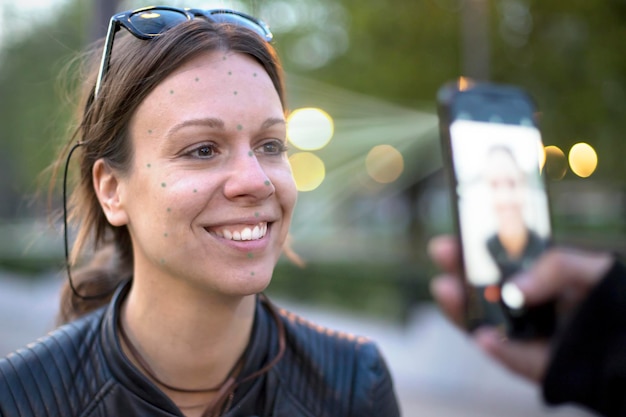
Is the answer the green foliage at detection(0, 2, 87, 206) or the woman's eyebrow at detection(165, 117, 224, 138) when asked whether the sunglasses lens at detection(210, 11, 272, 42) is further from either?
the green foliage at detection(0, 2, 87, 206)

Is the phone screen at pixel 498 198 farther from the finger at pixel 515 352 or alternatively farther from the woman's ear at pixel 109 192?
the woman's ear at pixel 109 192

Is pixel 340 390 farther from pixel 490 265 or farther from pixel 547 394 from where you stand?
pixel 490 265

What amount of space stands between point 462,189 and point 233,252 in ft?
6.96

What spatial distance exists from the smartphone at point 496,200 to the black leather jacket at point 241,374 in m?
1.46

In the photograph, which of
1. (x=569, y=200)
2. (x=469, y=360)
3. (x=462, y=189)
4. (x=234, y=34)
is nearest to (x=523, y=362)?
(x=462, y=189)

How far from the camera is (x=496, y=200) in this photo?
12.4 feet

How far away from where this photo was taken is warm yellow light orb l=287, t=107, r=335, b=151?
254 inches

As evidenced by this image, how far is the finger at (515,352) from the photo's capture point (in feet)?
11.1

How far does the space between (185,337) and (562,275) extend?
75.0 inches

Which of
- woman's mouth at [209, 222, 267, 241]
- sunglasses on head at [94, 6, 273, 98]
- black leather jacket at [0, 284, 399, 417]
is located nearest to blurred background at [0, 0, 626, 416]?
black leather jacket at [0, 284, 399, 417]

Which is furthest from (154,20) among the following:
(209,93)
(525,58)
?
(525,58)

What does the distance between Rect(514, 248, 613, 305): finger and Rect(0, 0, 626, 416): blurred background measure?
2329mm

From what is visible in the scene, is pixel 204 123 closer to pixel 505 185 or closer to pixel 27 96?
pixel 505 185

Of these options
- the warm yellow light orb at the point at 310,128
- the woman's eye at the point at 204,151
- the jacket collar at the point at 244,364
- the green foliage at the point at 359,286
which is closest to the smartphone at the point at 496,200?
the jacket collar at the point at 244,364
